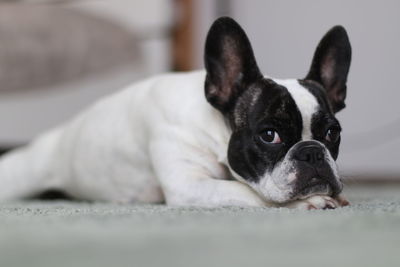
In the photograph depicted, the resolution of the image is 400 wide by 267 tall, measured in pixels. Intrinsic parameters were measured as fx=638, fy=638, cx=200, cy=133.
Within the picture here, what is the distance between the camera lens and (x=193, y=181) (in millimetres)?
1607

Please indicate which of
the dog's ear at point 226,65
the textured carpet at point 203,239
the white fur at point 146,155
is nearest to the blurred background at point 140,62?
the white fur at point 146,155

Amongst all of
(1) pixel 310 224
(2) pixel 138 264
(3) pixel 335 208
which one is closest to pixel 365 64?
(3) pixel 335 208

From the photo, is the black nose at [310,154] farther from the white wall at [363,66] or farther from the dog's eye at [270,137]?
the white wall at [363,66]

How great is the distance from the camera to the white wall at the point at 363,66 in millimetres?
3494

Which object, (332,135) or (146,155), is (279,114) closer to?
(332,135)

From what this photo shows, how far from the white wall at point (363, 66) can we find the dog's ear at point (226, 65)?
170 cm

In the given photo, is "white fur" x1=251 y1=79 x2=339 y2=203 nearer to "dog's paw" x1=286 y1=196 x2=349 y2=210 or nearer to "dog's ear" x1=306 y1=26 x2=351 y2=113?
"dog's paw" x1=286 y1=196 x2=349 y2=210

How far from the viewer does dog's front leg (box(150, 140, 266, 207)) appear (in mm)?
1513

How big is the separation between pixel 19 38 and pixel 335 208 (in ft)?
8.17

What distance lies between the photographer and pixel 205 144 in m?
1.70

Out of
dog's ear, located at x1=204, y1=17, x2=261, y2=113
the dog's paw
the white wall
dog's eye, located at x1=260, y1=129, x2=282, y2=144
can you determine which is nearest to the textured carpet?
the dog's paw

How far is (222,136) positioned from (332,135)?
29 cm

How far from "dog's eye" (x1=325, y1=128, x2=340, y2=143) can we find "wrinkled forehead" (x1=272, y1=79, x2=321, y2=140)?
0.19ft

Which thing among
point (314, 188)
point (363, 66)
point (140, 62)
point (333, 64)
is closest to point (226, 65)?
point (333, 64)
